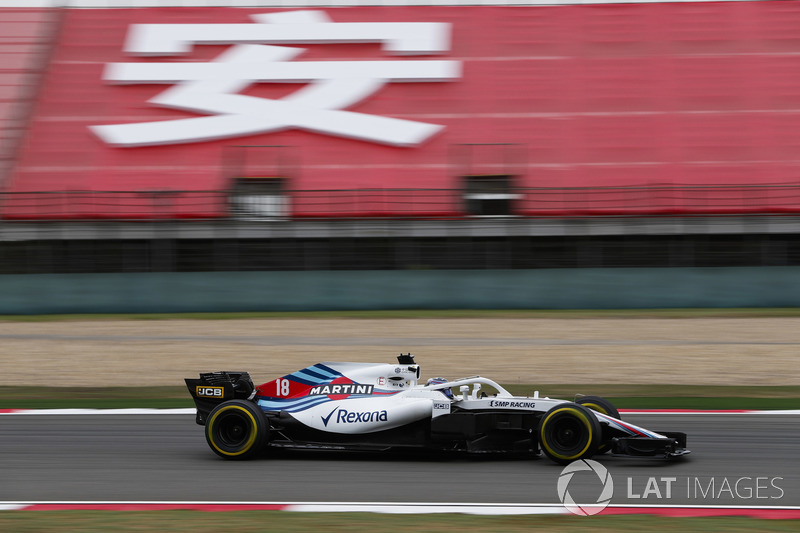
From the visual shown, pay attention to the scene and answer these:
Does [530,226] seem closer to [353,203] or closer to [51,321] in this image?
[353,203]

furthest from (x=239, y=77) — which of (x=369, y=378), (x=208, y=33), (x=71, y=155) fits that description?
(x=369, y=378)

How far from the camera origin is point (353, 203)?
2320cm

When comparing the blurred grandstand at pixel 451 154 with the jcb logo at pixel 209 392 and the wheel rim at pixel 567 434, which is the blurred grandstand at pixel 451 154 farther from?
the wheel rim at pixel 567 434

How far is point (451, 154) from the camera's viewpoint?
965 inches

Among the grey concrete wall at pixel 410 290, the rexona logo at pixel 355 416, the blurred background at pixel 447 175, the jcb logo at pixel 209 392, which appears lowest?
the rexona logo at pixel 355 416

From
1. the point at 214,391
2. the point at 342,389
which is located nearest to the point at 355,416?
the point at 342,389

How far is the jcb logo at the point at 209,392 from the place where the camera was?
757cm

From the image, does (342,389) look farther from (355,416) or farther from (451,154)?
(451,154)

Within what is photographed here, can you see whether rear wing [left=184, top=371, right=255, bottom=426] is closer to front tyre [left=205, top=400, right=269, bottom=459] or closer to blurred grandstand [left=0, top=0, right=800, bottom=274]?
front tyre [left=205, top=400, right=269, bottom=459]

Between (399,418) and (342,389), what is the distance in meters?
0.63

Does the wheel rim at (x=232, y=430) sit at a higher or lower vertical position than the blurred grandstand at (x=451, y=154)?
lower

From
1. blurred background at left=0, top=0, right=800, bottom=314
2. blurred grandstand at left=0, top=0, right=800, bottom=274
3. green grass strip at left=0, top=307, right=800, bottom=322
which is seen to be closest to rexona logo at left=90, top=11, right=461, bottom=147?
blurred grandstand at left=0, top=0, right=800, bottom=274

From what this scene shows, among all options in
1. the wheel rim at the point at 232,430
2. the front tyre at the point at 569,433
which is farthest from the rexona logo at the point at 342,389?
the front tyre at the point at 569,433

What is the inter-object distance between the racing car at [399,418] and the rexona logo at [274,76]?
700 inches
